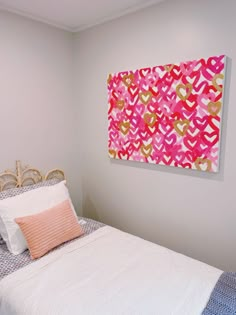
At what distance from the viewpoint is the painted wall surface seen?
213 centimetres

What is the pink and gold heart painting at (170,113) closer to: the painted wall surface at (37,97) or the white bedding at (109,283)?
the painted wall surface at (37,97)

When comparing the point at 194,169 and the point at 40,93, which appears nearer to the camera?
the point at 194,169

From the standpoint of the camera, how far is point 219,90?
66.9 inches

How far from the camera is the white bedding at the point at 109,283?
1246 millimetres

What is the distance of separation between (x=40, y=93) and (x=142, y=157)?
1.17m

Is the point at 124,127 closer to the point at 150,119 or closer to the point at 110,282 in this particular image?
the point at 150,119

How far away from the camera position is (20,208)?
186 centimetres

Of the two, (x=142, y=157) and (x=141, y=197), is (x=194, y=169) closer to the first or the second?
(x=142, y=157)

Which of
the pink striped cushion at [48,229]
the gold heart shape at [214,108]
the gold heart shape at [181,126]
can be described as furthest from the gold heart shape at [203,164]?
the pink striped cushion at [48,229]

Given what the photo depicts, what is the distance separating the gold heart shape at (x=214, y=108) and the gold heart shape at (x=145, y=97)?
512 mm

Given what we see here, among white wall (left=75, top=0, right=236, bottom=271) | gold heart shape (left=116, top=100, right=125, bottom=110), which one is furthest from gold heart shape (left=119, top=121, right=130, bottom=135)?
white wall (left=75, top=0, right=236, bottom=271)

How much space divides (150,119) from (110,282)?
50.6 inches

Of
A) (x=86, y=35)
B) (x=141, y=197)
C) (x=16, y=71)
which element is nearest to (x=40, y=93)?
(x=16, y=71)

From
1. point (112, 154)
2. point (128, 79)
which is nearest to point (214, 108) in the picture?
point (128, 79)
